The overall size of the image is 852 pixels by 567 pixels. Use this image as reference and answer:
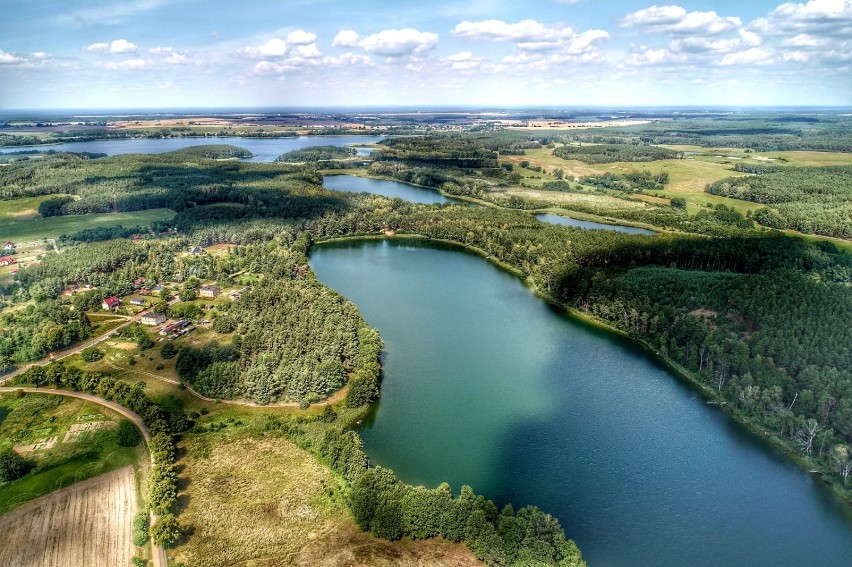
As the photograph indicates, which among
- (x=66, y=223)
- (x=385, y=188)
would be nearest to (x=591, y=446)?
(x=66, y=223)

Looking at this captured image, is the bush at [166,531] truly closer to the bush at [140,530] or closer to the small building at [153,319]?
the bush at [140,530]

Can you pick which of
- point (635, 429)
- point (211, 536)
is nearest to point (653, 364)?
point (635, 429)

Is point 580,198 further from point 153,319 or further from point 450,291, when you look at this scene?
point 153,319

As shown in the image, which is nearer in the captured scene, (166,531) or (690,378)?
(166,531)

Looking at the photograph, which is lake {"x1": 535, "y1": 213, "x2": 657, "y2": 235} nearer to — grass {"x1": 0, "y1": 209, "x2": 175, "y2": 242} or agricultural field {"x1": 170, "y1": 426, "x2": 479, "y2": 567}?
agricultural field {"x1": 170, "y1": 426, "x2": 479, "y2": 567}

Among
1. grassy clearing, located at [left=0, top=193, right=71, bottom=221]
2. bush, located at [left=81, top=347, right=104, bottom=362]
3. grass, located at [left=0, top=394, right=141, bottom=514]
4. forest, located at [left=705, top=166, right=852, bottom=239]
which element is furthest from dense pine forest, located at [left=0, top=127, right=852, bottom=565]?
bush, located at [left=81, top=347, right=104, bottom=362]

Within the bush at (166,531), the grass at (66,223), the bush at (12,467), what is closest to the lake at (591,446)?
the bush at (166,531)
